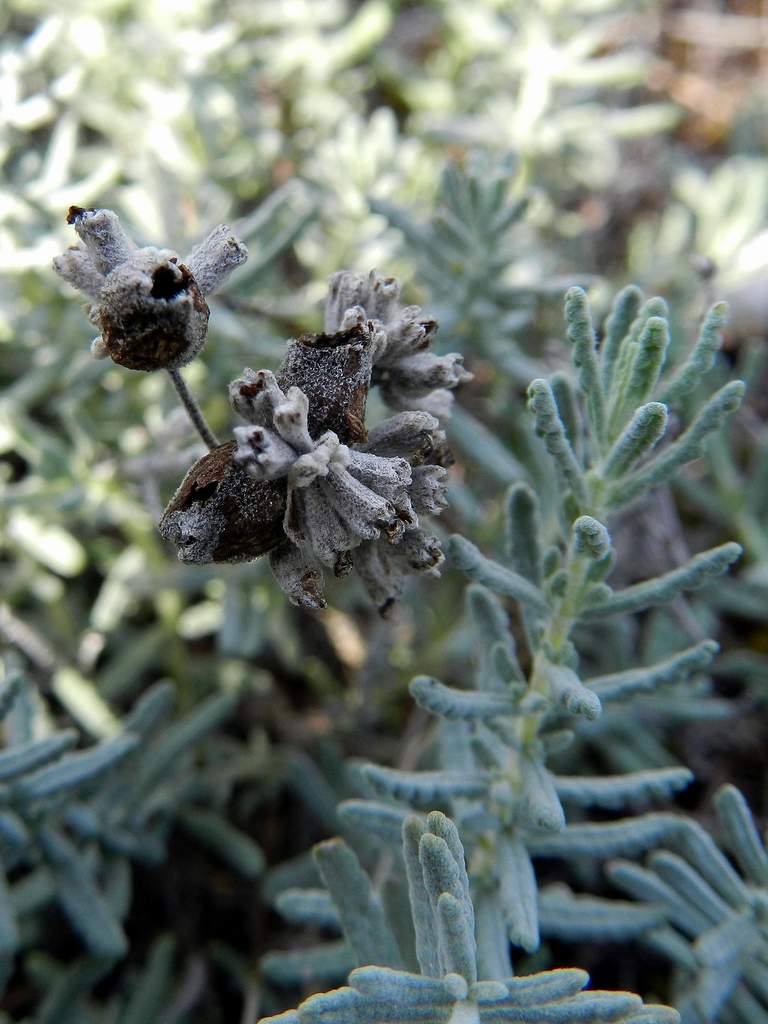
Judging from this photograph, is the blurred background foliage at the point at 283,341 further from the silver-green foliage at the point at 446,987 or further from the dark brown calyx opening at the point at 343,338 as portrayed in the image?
the silver-green foliage at the point at 446,987

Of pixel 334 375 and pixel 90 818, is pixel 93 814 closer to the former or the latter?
pixel 90 818

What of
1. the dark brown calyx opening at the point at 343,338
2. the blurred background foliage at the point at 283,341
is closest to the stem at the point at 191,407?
the dark brown calyx opening at the point at 343,338

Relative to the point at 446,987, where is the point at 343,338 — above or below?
above

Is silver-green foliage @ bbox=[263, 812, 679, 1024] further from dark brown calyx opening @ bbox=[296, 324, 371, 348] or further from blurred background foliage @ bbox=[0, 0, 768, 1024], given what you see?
blurred background foliage @ bbox=[0, 0, 768, 1024]

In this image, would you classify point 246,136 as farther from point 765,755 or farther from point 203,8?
point 765,755

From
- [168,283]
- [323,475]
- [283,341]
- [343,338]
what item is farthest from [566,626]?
[283,341]

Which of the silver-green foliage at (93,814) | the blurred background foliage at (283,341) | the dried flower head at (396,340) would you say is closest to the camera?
the dried flower head at (396,340)
